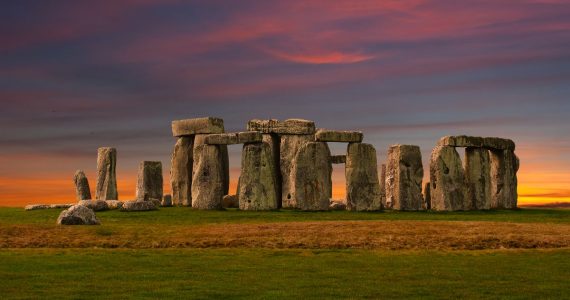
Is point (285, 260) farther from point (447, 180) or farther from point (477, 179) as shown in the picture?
point (477, 179)

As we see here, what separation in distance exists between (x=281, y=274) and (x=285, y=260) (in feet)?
8.21

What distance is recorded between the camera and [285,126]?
38938 mm

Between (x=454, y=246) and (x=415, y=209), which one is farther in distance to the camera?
(x=415, y=209)

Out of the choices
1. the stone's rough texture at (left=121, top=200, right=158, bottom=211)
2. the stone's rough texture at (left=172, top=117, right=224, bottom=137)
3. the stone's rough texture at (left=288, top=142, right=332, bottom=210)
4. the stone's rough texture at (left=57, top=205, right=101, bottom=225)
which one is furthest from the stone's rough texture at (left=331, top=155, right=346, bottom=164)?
the stone's rough texture at (left=57, top=205, right=101, bottom=225)

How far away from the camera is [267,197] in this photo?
1387 inches

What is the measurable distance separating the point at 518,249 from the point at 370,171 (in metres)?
13.5

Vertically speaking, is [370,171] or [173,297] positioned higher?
[370,171]

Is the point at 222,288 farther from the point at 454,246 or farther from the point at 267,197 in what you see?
the point at 267,197

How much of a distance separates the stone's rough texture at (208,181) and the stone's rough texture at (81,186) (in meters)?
8.58

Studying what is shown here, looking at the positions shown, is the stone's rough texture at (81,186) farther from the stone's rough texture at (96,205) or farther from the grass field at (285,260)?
the grass field at (285,260)

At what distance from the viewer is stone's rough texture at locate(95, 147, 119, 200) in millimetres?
42928

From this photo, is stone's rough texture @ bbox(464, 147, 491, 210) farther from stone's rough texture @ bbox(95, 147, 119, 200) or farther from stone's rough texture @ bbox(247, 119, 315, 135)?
stone's rough texture @ bbox(95, 147, 119, 200)

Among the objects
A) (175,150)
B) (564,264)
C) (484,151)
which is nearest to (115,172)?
(175,150)

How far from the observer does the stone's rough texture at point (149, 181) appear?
42250 millimetres
